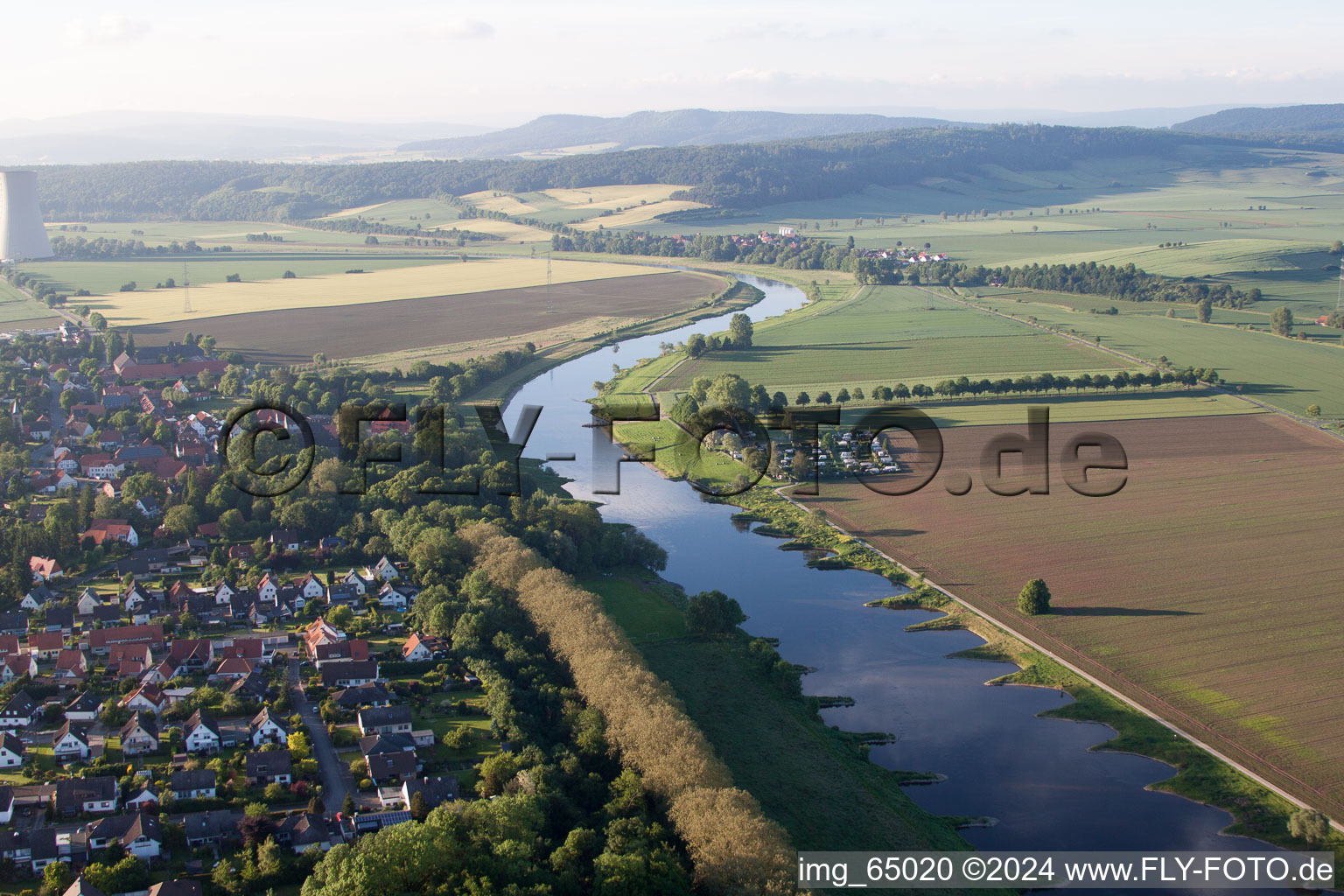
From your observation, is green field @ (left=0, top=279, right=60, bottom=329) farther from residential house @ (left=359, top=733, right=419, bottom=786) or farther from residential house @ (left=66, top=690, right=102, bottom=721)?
residential house @ (left=359, top=733, right=419, bottom=786)

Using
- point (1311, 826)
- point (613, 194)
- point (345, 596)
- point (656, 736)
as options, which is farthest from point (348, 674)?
point (613, 194)

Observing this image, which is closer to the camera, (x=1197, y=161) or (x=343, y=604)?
(x=343, y=604)

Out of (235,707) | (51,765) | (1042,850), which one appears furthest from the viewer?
(235,707)

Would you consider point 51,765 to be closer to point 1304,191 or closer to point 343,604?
point 343,604

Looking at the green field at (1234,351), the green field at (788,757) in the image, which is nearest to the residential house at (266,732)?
the green field at (788,757)

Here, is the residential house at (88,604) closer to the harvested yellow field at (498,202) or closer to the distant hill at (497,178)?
the harvested yellow field at (498,202)

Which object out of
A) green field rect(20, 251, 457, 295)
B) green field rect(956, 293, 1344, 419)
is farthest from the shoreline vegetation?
green field rect(20, 251, 457, 295)

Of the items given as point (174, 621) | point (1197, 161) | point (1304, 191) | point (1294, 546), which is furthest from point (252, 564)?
→ point (1197, 161)
